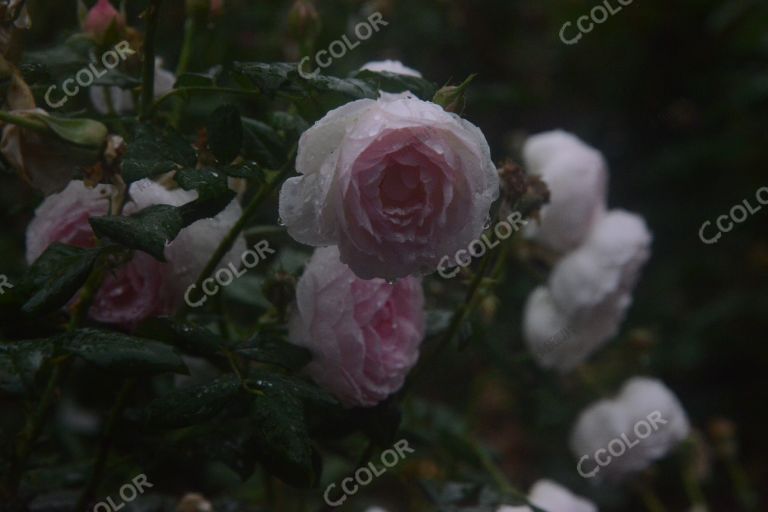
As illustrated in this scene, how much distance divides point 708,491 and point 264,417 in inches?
57.0

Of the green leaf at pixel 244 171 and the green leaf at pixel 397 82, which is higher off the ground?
the green leaf at pixel 397 82

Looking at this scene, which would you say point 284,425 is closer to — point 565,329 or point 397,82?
point 397,82

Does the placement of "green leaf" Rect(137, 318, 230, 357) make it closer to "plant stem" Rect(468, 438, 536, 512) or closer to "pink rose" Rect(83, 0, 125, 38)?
"pink rose" Rect(83, 0, 125, 38)

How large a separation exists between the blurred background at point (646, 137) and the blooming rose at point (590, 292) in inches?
14.9

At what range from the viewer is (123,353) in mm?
494

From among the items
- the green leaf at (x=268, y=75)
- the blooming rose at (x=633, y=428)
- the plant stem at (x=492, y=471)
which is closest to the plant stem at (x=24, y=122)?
the green leaf at (x=268, y=75)

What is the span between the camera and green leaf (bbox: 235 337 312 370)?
1.89ft

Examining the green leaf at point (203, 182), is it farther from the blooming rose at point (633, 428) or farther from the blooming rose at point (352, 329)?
the blooming rose at point (633, 428)

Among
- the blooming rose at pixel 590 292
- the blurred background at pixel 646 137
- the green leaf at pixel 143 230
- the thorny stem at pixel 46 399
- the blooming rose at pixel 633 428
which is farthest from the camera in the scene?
the blurred background at pixel 646 137

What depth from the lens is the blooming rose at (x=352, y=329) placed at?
0.60 metres

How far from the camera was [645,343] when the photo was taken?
42.4 inches

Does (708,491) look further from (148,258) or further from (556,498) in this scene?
(148,258)

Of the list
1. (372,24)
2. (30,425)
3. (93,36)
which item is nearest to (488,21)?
(372,24)

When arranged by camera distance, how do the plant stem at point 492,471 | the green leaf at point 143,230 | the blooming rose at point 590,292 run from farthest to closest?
the blooming rose at point 590,292 → the plant stem at point 492,471 → the green leaf at point 143,230
